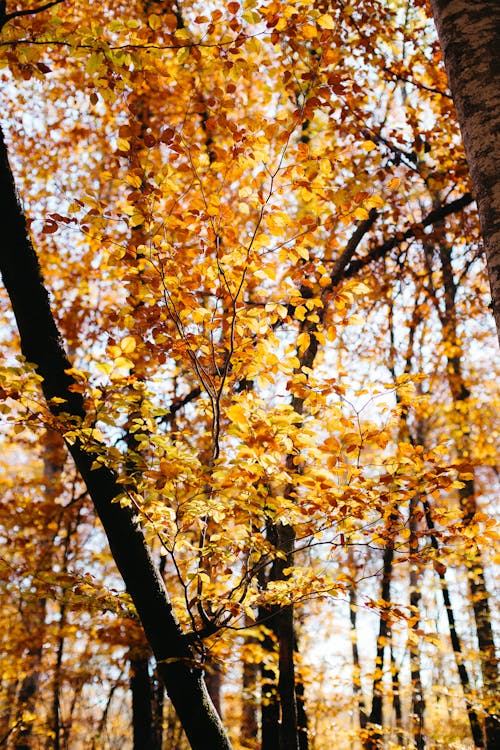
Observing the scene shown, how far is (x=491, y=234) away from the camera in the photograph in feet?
4.86

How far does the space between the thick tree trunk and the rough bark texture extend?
2220 millimetres

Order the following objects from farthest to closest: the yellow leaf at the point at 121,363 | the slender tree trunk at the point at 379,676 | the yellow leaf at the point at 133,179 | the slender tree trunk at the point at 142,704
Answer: the slender tree trunk at the point at 142,704 < the slender tree trunk at the point at 379,676 < the yellow leaf at the point at 133,179 < the yellow leaf at the point at 121,363

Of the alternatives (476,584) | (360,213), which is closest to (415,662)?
(476,584)

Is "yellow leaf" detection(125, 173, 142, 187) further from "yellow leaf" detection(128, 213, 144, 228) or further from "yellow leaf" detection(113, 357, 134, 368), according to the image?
"yellow leaf" detection(113, 357, 134, 368)

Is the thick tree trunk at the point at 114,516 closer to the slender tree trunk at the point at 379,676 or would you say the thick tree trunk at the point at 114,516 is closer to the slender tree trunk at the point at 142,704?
the slender tree trunk at the point at 379,676

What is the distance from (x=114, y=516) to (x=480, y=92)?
2591mm

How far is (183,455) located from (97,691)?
974 centimetres

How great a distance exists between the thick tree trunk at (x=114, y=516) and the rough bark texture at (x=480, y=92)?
2.22 meters

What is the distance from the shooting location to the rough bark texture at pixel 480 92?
149 cm

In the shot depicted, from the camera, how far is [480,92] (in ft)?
5.33

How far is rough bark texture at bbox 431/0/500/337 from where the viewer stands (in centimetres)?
149

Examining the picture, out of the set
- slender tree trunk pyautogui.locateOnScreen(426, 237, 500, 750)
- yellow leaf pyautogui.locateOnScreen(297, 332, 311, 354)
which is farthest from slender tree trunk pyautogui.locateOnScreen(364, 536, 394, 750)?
slender tree trunk pyautogui.locateOnScreen(426, 237, 500, 750)

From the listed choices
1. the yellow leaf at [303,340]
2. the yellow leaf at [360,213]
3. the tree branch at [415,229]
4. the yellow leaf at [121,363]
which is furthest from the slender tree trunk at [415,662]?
the tree branch at [415,229]

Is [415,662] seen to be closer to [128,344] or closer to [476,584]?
[476,584]
